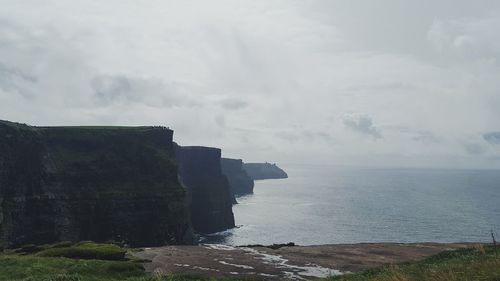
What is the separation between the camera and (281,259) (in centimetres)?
3753

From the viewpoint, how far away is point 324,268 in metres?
33.9

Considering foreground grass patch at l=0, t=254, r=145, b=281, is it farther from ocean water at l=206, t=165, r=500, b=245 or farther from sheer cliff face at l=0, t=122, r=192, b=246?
ocean water at l=206, t=165, r=500, b=245

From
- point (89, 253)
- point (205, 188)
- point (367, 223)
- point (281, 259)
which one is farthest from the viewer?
point (205, 188)

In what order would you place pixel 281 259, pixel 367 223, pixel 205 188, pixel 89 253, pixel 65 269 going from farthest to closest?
pixel 205 188 → pixel 367 223 → pixel 281 259 → pixel 89 253 → pixel 65 269

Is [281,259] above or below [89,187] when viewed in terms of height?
below

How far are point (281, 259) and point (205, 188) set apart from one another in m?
117

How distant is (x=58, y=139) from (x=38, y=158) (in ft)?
34.4

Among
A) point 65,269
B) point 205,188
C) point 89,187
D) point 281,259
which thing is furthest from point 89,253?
point 205,188

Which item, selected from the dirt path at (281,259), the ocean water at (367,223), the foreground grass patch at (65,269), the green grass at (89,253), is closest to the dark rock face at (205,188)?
the ocean water at (367,223)

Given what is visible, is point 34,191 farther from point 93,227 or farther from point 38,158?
point 93,227

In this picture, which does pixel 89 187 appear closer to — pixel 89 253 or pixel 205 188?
pixel 205 188

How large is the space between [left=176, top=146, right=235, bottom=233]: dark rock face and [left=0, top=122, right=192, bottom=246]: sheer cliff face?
33.0 meters

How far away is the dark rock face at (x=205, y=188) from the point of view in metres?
147

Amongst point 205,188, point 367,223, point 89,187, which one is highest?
point 89,187
